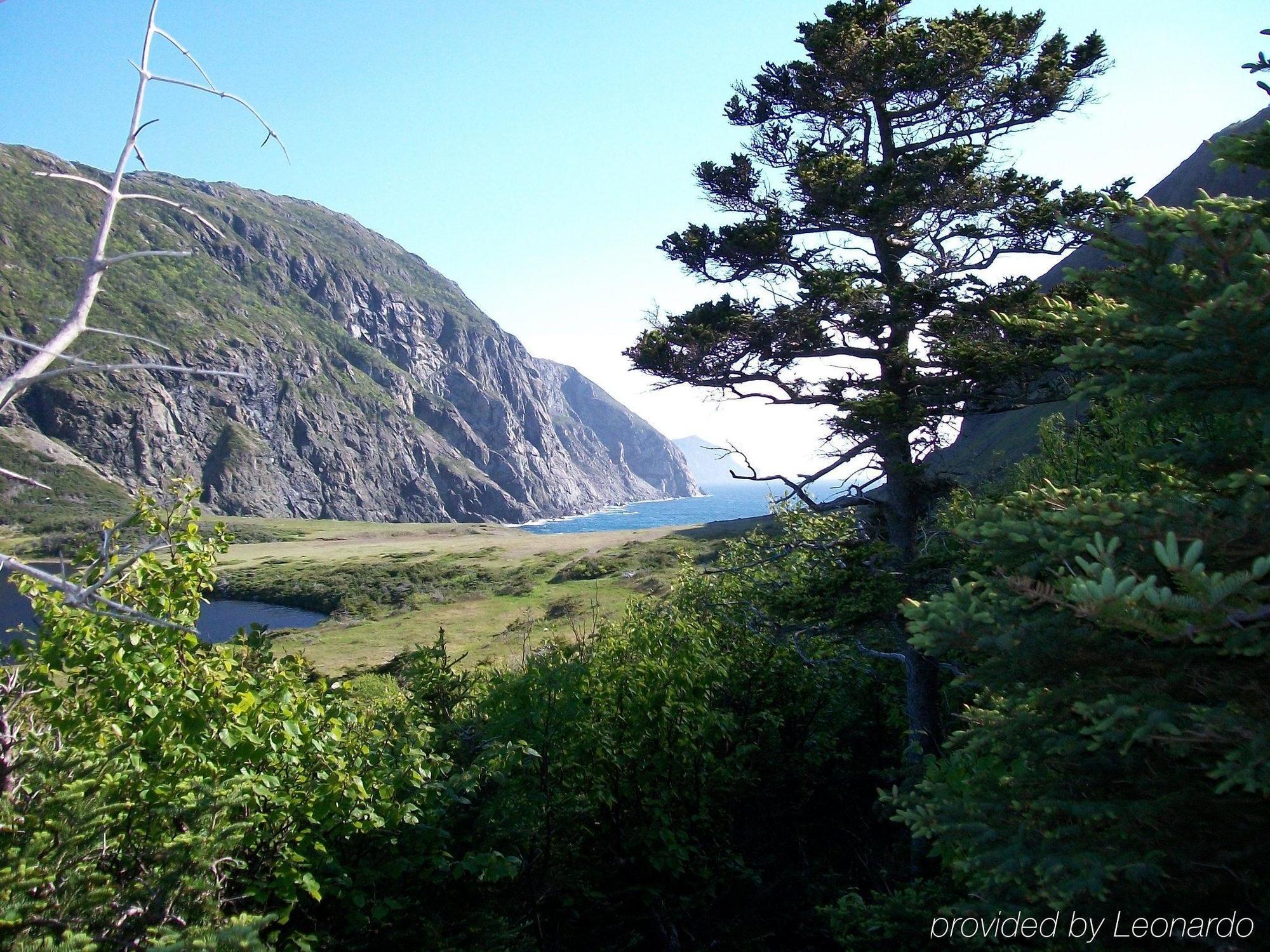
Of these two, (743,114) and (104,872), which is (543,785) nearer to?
(104,872)

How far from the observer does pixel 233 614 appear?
65.9 m

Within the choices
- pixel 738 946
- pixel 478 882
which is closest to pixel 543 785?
pixel 478 882

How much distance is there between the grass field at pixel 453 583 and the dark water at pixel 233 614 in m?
1.35

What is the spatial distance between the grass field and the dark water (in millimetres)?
1346

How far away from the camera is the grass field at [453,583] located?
113ft

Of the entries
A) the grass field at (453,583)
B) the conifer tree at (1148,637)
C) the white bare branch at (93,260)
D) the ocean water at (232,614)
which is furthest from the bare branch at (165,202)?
the ocean water at (232,614)

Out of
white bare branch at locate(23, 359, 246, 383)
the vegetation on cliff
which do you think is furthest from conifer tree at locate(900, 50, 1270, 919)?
white bare branch at locate(23, 359, 246, 383)

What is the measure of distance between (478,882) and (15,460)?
127278 millimetres

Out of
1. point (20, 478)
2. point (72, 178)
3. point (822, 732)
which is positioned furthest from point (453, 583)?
point (20, 478)

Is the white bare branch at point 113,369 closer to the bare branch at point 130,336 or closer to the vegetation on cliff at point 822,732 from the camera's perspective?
the bare branch at point 130,336

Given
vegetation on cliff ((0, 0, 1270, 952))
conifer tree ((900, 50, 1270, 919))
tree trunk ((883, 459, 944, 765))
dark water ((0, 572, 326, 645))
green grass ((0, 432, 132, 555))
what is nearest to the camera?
conifer tree ((900, 50, 1270, 919))

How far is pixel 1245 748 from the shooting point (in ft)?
8.32

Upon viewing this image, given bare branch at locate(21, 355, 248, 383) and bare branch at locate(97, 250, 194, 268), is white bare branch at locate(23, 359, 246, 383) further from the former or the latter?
bare branch at locate(97, 250, 194, 268)

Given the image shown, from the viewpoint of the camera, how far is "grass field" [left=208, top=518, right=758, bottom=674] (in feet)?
113
